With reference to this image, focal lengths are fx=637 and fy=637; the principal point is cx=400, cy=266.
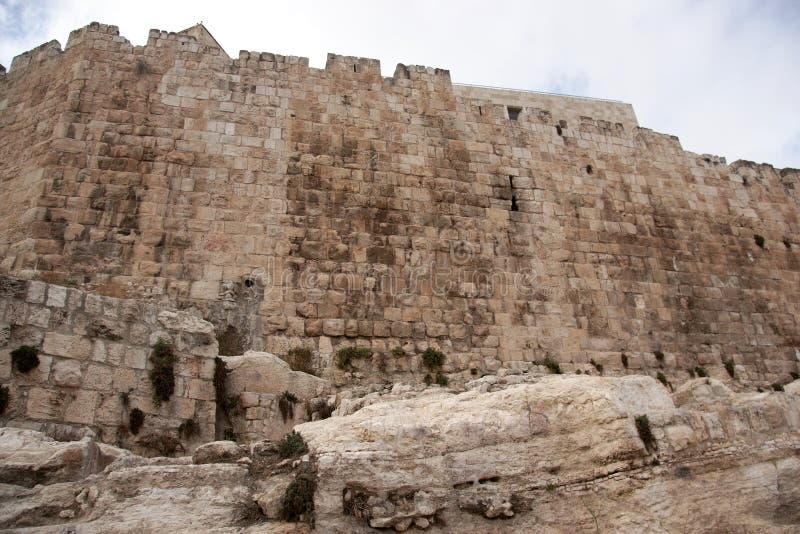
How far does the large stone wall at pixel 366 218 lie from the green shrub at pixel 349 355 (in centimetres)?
14

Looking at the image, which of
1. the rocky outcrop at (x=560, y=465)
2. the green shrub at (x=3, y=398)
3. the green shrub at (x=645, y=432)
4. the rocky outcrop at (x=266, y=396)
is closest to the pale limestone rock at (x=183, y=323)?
the rocky outcrop at (x=266, y=396)

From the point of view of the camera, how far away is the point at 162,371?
6.99 m

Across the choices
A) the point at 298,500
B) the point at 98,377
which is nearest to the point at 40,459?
the point at 298,500

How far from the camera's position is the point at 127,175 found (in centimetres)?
983

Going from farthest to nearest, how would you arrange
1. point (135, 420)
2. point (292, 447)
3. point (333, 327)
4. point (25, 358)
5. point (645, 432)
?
point (333, 327), point (135, 420), point (25, 358), point (292, 447), point (645, 432)

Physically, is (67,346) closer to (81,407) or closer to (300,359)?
(81,407)

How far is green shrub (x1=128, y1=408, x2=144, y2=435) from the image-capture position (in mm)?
6656

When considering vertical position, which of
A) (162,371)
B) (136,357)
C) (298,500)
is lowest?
(298,500)

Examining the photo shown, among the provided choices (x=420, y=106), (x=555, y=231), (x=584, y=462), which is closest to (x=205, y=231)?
(x=420, y=106)

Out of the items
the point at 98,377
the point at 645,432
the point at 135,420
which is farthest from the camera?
the point at 135,420

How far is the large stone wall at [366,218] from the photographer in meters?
9.48

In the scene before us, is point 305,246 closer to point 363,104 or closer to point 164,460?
point 363,104

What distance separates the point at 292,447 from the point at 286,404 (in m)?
3.05

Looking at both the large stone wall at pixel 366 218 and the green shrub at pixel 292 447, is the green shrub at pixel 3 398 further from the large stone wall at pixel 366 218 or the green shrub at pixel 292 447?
the large stone wall at pixel 366 218
